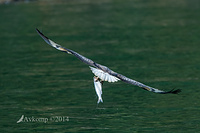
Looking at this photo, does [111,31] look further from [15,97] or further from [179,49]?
[15,97]

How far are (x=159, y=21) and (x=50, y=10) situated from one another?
59.7 ft

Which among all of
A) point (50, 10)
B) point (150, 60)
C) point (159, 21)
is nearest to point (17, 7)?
point (50, 10)

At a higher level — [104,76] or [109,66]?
[109,66]

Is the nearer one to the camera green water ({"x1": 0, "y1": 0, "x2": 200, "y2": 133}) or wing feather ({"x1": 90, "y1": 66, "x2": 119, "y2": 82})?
wing feather ({"x1": 90, "y1": 66, "x2": 119, "y2": 82})

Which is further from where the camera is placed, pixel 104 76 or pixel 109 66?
pixel 109 66

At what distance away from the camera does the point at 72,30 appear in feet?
137

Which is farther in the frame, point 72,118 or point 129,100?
point 129,100

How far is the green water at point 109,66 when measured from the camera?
17.8 meters

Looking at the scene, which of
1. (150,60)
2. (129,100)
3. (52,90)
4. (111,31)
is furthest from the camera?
(111,31)

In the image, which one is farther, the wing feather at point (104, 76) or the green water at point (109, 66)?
the green water at point (109, 66)

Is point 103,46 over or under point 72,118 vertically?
over

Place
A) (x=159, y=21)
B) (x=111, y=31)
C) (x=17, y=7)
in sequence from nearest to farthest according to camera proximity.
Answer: (x=111, y=31)
(x=159, y=21)
(x=17, y=7)

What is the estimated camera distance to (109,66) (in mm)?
27281

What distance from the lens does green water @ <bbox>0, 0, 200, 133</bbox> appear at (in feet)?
58.3
